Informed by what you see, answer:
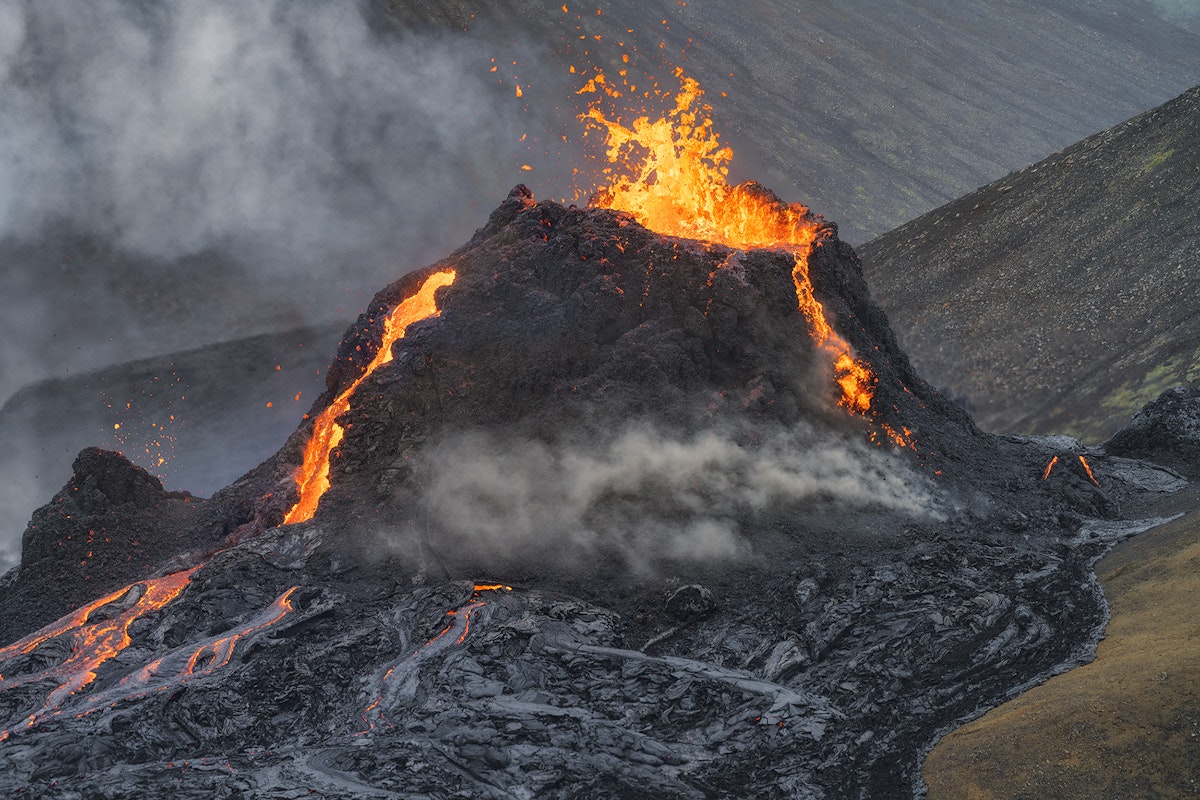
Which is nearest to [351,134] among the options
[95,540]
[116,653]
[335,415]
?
[335,415]

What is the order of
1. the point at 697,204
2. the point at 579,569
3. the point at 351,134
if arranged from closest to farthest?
the point at 579,569 < the point at 697,204 < the point at 351,134

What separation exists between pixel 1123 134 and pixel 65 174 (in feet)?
179

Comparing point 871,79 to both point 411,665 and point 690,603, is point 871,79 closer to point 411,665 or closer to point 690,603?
point 690,603

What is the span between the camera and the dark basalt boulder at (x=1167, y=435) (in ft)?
86.4

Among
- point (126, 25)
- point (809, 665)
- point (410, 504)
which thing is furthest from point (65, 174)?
point (809, 665)

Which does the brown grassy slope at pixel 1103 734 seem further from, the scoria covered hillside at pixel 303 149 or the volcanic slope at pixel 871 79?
the volcanic slope at pixel 871 79

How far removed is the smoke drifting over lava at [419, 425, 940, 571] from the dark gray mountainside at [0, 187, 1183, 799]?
63 mm

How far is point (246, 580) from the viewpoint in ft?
56.6

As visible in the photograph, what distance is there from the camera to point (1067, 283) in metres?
44.1

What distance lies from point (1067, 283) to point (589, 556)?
3401cm

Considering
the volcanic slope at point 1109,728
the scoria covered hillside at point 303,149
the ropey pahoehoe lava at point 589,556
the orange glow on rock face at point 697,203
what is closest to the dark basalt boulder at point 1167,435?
the ropey pahoehoe lava at point 589,556

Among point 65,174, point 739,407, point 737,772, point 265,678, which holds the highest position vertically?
point 65,174

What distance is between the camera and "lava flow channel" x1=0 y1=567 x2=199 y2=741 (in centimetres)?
1442

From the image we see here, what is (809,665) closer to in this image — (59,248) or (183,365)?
(183,365)
